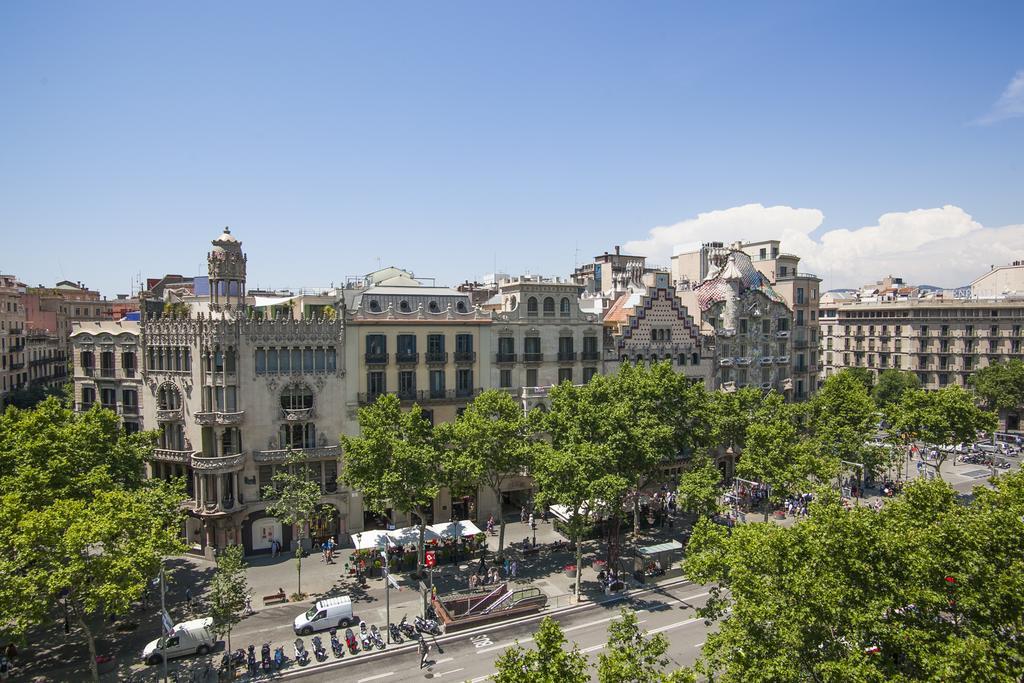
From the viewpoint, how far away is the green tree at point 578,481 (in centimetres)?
4428

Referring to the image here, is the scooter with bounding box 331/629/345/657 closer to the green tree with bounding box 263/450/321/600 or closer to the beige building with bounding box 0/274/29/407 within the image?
the green tree with bounding box 263/450/321/600

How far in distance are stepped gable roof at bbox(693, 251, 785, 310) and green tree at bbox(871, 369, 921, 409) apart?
118 feet

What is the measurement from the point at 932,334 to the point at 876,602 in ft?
363

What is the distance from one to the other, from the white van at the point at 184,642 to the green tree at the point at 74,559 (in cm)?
415

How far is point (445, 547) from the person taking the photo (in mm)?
53281

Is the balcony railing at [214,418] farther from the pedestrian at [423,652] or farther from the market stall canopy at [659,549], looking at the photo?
the market stall canopy at [659,549]

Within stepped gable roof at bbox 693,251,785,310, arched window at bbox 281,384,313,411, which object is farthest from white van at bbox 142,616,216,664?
stepped gable roof at bbox 693,251,785,310

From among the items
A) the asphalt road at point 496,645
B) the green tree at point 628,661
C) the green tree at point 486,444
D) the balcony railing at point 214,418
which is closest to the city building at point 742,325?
the green tree at point 486,444

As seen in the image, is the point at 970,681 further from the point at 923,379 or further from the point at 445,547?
the point at 923,379

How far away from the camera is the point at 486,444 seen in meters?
48.1

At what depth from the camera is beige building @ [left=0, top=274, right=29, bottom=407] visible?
8588 centimetres

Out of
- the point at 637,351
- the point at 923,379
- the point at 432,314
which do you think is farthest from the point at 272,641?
the point at 923,379

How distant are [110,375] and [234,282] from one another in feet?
48.0

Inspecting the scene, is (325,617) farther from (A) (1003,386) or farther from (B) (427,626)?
(A) (1003,386)
